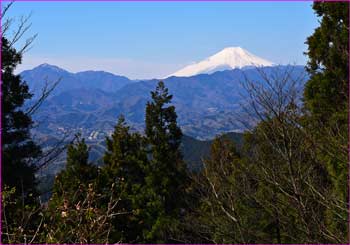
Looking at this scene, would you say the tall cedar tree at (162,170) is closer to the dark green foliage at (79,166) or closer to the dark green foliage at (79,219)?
the dark green foliage at (79,166)

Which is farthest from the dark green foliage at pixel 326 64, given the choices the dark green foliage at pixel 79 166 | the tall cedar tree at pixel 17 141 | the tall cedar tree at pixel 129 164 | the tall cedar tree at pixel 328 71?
the tall cedar tree at pixel 129 164

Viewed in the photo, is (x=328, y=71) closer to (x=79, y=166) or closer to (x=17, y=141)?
(x=17, y=141)

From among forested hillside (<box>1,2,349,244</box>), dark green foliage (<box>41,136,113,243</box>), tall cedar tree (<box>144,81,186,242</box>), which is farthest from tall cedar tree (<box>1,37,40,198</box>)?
dark green foliage (<box>41,136,113,243</box>)

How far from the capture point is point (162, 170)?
69.0ft

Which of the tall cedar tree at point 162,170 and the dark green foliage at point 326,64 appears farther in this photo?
the tall cedar tree at point 162,170

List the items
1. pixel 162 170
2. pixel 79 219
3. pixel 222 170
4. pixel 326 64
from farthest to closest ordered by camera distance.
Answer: pixel 162 170, pixel 326 64, pixel 222 170, pixel 79 219

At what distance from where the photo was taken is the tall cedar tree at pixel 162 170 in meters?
19.0

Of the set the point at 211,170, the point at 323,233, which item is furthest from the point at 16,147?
the point at 323,233

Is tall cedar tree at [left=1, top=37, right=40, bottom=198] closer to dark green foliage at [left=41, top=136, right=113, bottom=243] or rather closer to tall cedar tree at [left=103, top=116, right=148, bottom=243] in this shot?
tall cedar tree at [left=103, top=116, right=148, bottom=243]

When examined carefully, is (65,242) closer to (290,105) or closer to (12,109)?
(290,105)

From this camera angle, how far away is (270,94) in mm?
6766

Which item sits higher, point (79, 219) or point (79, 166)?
point (79, 219)

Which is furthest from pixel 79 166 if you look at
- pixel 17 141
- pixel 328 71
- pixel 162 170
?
pixel 328 71

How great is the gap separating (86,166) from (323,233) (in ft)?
46.6
